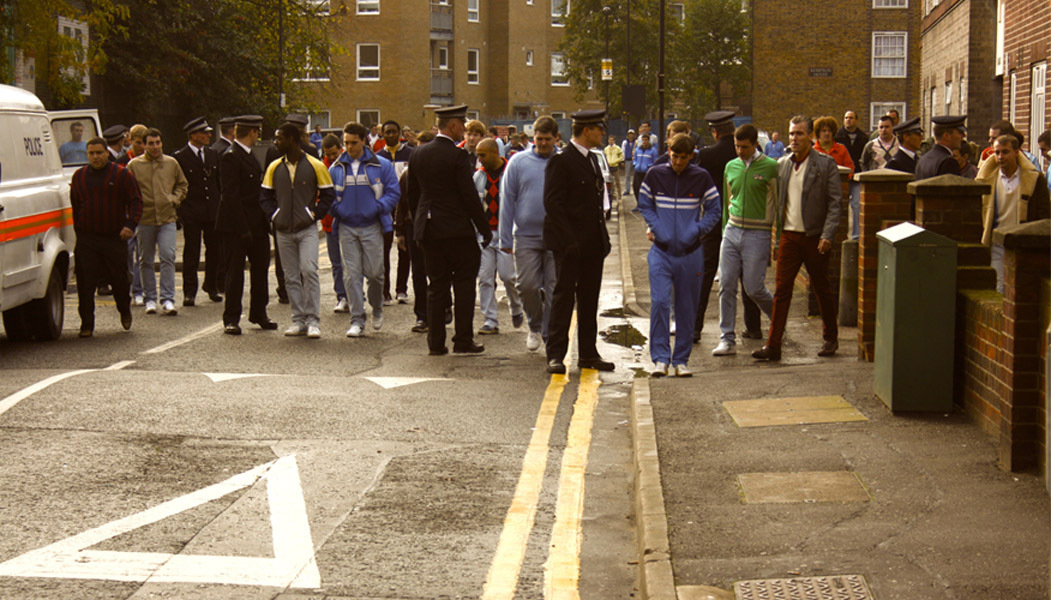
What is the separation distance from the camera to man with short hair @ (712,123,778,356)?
11.1 metres

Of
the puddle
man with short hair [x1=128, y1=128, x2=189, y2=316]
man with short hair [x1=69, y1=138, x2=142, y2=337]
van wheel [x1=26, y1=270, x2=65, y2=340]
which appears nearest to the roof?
man with short hair [x1=69, y1=138, x2=142, y2=337]

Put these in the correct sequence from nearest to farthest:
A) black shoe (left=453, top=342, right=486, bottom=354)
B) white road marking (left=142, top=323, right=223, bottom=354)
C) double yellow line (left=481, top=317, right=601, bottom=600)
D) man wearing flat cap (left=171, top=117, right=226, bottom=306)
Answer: double yellow line (left=481, top=317, right=601, bottom=600)
black shoe (left=453, top=342, right=486, bottom=354)
white road marking (left=142, top=323, right=223, bottom=354)
man wearing flat cap (left=171, top=117, right=226, bottom=306)

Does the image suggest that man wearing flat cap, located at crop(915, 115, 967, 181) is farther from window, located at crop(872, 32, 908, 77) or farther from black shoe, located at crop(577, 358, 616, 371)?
window, located at crop(872, 32, 908, 77)

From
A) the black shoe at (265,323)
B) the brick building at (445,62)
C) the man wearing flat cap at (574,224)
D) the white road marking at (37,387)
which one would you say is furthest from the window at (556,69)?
the white road marking at (37,387)

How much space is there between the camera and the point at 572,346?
12.5 metres

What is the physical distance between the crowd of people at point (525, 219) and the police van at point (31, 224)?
0.34 m

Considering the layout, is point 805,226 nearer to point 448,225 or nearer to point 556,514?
point 448,225

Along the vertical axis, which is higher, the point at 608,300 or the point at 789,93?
the point at 789,93

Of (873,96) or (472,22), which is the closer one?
(873,96)

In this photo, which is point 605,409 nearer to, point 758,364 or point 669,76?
point 758,364

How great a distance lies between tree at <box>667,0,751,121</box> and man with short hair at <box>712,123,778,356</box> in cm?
6821

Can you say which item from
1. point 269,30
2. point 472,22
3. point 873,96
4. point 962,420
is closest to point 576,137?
point 962,420

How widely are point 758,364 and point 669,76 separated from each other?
48.8 meters

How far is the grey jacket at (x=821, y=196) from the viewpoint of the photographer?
10961mm
